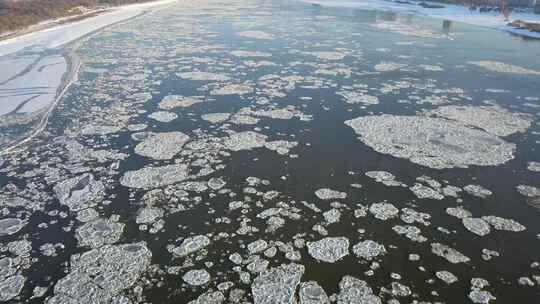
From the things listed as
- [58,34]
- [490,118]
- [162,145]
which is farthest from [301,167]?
[58,34]

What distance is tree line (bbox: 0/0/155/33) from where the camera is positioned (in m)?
16.3

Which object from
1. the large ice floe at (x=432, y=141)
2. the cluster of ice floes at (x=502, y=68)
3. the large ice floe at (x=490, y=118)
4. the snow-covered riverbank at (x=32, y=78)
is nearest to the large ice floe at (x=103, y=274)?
the snow-covered riverbank at (x=32, y=78)

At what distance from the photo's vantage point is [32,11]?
19219 millimetres

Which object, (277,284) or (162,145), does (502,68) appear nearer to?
(162,145)

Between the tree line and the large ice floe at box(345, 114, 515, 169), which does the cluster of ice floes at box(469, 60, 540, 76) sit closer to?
the large ice floe at box(345, 114, 515, 169)

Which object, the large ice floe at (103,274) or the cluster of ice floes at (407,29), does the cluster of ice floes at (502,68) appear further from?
the large ice floe at (103,274)

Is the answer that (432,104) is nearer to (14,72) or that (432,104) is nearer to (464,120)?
(464,120)

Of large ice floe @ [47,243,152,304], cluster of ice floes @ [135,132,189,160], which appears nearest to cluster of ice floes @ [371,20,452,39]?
cluster of ice floes @ [135,132,189,160]

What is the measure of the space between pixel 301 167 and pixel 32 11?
19413 mm

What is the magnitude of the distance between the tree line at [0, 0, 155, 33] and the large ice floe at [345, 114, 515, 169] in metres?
15.3

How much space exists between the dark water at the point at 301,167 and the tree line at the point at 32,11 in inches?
239

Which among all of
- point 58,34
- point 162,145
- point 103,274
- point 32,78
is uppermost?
point 58,34

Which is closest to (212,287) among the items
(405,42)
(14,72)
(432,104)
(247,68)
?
(432,104)

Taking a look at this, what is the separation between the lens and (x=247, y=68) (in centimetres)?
1008
